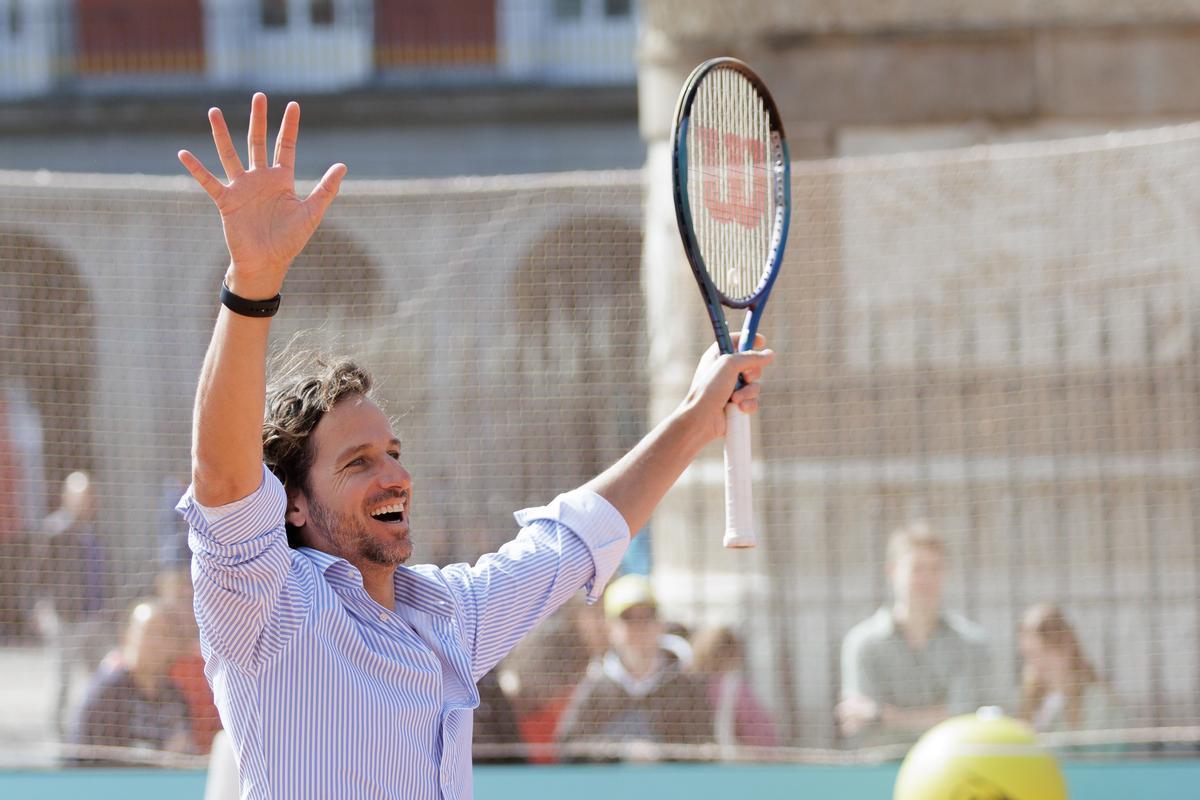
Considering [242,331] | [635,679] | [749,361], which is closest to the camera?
[242,331]

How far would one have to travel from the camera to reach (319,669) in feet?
8.21

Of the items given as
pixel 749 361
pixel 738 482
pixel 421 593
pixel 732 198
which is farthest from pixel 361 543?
pixel 732 198

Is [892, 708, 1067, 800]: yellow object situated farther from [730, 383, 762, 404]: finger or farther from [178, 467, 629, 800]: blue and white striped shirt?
[178, 467, 629, 800]: blue and white striped shirt

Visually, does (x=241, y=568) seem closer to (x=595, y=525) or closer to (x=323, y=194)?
(x=323, y=194)

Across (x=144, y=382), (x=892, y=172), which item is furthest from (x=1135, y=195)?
(x=144, y=382)

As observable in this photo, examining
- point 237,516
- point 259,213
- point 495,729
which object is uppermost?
point 259,213

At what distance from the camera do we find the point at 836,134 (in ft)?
24.8

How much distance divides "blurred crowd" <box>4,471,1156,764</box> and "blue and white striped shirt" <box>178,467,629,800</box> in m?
3.50

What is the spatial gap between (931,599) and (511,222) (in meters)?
2.10

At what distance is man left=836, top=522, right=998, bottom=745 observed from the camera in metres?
6.14

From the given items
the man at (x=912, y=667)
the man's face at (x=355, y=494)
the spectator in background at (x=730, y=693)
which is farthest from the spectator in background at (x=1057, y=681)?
the man's face at (x=355, y=494)

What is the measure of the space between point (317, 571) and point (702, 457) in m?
4.23

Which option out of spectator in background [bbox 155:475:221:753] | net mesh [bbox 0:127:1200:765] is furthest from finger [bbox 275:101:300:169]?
spectator in background [bbox 155:475:221:753]

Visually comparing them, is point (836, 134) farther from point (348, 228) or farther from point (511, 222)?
point (348, 228)
